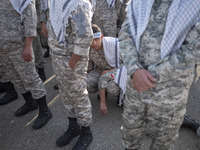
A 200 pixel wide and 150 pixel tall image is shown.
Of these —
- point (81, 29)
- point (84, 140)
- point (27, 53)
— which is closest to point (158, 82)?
point (81, 29)

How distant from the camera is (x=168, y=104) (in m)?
1.21

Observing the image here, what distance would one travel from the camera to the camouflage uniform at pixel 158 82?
1.06 metres

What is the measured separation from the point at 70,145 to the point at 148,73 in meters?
1.42

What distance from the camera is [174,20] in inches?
41.9

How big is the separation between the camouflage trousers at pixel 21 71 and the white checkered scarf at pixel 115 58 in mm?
1024

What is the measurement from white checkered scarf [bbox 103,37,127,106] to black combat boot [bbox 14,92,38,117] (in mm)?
1292

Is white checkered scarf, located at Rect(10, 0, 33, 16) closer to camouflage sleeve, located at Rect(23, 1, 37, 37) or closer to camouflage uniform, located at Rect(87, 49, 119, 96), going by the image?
camouflage sleeve, located at Rect(23, 1, 37, 37)

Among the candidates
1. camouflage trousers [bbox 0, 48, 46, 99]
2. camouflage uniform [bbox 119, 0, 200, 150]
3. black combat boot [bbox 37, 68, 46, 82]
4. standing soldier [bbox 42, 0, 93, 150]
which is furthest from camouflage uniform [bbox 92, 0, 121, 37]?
camouflage uniform [bbox 119, 0, 200, 150]

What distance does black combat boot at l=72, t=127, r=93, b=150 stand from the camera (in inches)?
76.0

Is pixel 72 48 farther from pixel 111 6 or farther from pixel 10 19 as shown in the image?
pixel 111 6

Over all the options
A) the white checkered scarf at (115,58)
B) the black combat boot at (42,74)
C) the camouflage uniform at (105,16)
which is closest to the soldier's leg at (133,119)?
the white checkered scarf at (115,58)

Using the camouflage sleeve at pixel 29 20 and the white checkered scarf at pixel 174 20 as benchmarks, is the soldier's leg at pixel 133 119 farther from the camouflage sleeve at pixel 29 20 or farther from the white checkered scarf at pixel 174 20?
the camouflage sleeve at pixel 29 20

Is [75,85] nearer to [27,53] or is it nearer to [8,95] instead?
[27,53]

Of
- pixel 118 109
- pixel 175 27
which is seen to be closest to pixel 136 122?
pixel 175 27
